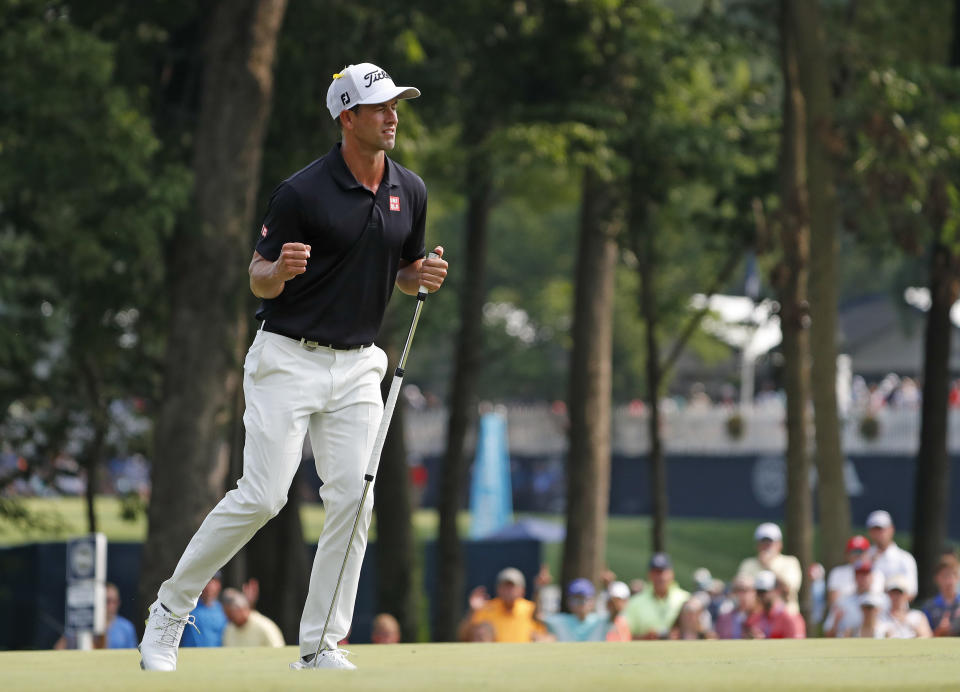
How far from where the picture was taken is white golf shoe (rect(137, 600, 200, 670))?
641 cm

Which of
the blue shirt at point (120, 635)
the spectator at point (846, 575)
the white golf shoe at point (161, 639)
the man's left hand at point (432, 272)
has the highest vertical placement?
the man's left hand at point (432, 272)

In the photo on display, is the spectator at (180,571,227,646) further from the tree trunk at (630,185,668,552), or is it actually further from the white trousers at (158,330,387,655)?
the tree trunk at (630,185,668,552)

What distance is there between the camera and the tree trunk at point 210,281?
570 inches

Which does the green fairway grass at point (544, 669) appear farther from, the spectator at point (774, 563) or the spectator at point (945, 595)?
the spectator at point (774, 563)

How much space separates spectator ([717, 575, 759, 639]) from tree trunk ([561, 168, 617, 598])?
7.01m

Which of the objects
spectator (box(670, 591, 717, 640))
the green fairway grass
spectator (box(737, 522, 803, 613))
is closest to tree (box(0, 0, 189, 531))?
spectator (box(670, 591, 717, 640))

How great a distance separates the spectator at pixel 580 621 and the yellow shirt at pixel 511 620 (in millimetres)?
196

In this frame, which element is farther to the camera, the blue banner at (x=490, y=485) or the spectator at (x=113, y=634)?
the blue banner at (x=490, y=485)

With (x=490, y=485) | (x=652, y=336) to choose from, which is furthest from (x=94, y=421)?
(x=490, y=485)

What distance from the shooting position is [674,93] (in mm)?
20984

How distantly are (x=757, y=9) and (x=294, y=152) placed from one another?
677cm

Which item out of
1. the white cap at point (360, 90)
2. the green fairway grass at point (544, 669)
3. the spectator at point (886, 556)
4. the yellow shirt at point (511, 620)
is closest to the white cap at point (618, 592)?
the yellow shirt at point (511, 620)

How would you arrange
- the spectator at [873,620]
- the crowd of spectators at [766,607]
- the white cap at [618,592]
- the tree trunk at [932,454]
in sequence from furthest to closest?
the tree trunk at [932,454], the white cap at [618,592], the crowd of spectators at [766,607], the spectator at [873,620]

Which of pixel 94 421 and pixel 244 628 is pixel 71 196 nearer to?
pixel 244 628
